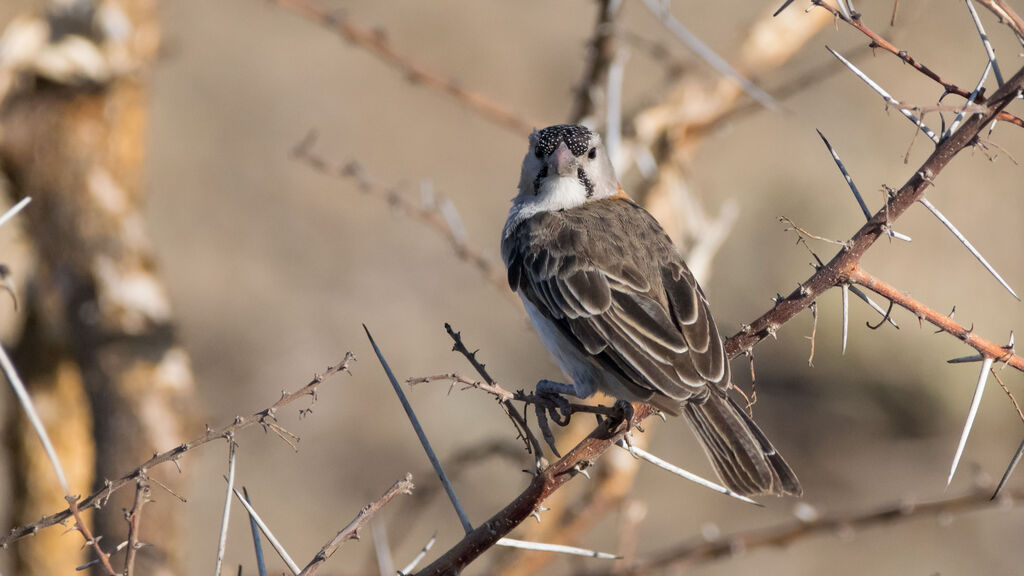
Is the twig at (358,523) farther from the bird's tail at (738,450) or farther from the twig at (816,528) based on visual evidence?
the twig at (816,528)

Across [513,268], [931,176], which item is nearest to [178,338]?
[513,268]

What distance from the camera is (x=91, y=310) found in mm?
4977

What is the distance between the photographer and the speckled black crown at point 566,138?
512cm

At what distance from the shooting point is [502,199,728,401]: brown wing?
3.95 m

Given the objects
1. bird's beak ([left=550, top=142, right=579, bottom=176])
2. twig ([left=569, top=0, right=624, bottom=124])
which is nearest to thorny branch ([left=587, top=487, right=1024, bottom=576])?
bird's beak ([left=550, top=142, right=579, bottom=176])

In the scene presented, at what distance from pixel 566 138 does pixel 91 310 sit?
259cm

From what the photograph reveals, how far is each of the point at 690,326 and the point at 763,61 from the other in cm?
193

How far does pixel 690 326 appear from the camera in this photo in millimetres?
4211

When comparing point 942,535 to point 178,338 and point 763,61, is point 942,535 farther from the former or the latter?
point 178,338

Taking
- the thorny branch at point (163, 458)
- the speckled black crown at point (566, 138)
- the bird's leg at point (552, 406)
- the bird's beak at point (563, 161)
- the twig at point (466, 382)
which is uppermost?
the speckled black crown at point (566, 138)

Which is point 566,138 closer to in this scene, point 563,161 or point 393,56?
point 563,161

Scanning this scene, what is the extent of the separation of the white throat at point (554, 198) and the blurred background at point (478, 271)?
4484mm

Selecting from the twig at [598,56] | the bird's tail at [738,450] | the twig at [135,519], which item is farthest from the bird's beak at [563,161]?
the twig at [135,519]

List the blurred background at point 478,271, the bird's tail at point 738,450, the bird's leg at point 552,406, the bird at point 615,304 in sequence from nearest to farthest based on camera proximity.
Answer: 1. the bird's leg at point 552,406
2. the bird's tail at point 738,450
3. the bird at point 615,304
4. the blurred background at point 478,271
